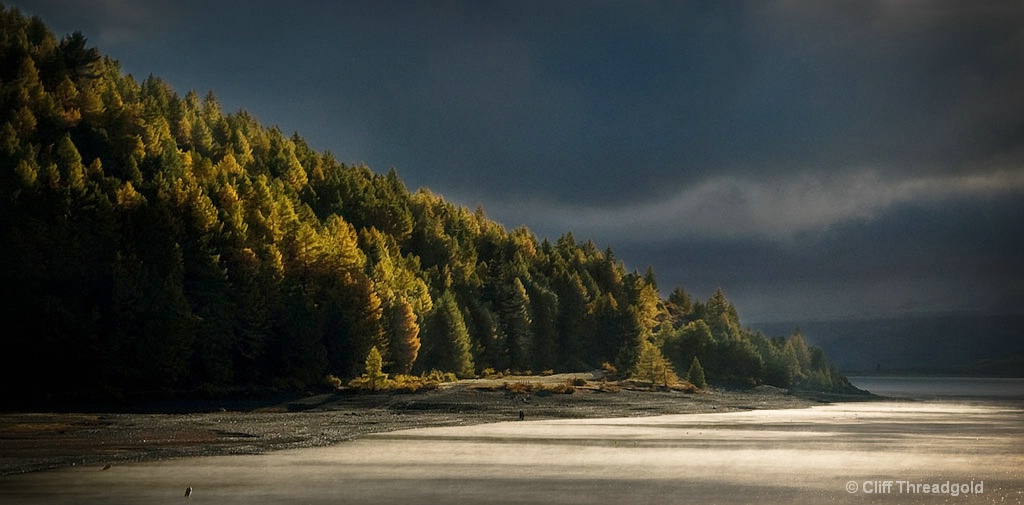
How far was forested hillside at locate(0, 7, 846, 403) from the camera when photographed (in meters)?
82.8

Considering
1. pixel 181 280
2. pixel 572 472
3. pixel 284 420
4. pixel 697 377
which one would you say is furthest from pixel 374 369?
pixel 697 377

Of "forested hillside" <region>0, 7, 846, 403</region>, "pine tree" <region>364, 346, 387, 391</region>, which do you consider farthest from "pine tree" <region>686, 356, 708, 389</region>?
"pine tree" <region>364, 346, 387, 391</region>

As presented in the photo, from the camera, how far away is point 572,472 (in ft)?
149

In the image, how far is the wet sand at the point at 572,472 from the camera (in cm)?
3725

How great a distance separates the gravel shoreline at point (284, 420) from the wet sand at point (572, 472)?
3204mm

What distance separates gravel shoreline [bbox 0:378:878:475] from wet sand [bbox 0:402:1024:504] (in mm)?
3204

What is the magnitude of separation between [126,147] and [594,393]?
62651mm

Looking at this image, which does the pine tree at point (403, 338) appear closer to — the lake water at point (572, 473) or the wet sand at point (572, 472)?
the wet sand at point (572, 472)

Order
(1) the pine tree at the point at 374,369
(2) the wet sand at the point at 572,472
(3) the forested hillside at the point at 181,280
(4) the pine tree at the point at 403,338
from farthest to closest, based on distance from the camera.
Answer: (4) the pine tree at the point at 403,338 → (1) the pine tree at the point at 374,369 → (3) the forested hillside at the point at 181,280 → (2) the wet sand at the point at 572,472

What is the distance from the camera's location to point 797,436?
229 ft

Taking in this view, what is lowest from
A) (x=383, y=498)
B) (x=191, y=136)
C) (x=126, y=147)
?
(x=383, y=498)

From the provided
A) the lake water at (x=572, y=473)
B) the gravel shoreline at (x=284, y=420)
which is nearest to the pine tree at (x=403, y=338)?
the gravel shoreline at (x=284, y=420)

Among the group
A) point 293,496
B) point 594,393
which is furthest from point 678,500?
point 594,393

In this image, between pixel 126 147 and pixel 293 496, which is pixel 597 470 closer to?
pixel 293 496
